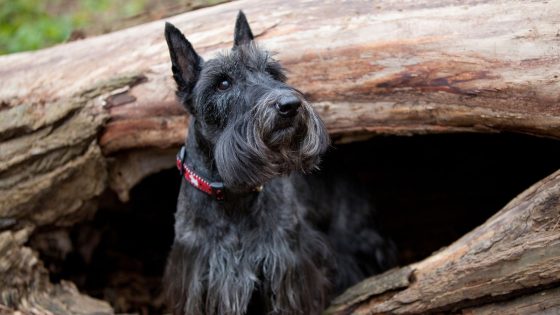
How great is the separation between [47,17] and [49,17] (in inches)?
1.2

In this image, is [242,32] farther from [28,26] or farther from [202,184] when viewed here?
[28,26]

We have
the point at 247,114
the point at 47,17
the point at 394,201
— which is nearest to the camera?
the point at 247,114

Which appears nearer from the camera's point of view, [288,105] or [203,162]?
[288,105]

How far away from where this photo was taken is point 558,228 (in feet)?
11.1

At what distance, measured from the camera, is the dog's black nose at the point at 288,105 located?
3207 mm

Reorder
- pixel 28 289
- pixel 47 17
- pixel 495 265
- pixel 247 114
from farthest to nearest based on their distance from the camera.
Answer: pixel 47 17
pixel 28 289
pixel 495 265
pixel 247 114

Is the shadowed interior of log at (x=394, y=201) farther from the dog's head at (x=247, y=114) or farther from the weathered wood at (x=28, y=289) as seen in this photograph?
the dog's head at (x=247, y=114)

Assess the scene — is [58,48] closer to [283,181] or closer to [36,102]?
[36,102]

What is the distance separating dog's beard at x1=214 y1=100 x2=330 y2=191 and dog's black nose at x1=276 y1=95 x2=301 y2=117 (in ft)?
0.11

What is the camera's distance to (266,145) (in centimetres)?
336

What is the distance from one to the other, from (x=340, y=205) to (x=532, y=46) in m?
2.02

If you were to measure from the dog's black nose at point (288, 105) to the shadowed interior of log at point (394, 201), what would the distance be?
1.83m

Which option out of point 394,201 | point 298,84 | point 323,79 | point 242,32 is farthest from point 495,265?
point 394,201

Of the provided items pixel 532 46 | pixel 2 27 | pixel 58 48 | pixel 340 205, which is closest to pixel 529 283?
pixel 532 46
